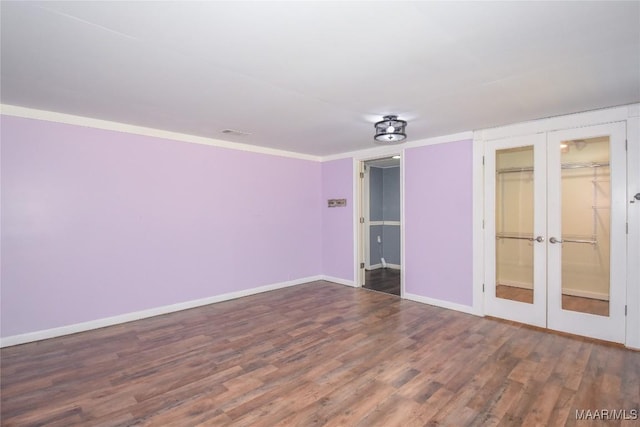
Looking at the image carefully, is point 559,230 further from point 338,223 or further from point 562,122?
point 338,223

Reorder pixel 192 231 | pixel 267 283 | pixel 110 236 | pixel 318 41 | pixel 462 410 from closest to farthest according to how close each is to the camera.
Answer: pixel 318 41 < pixel 462 410 < pixel 110 236 < pixel 192 231 < pixel 267 283

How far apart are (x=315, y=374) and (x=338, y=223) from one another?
3.51 meters

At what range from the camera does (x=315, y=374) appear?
103 inches

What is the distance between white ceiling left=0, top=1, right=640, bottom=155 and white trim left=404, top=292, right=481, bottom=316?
247 cm

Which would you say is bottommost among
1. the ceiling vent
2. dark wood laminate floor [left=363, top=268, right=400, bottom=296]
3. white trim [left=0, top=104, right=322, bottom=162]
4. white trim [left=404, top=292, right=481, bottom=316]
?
dark wood laminate floor [left=363, top=268, right=400, bottom=296]

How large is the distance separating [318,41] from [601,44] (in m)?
1.80

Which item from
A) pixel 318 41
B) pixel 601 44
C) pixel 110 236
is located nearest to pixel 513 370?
pixel 601 44

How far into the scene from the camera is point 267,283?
5.31 metres

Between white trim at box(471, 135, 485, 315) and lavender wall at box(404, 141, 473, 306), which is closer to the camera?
white trim at box(471, 135, 485, 315)

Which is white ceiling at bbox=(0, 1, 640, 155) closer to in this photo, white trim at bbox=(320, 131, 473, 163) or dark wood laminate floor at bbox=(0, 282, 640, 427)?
white trim at bbox=(320, 131, 473, 163)

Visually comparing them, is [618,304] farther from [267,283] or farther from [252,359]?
[267,283]

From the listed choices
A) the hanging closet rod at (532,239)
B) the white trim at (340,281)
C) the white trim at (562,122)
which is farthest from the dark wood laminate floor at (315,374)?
the white trim at (562,122)

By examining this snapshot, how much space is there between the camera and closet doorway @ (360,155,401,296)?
23.1 feet

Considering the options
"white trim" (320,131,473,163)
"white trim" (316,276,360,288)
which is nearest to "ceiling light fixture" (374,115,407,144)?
"white trim" (320,131,473,163)
